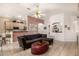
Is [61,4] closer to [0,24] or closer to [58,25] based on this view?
[58,25]

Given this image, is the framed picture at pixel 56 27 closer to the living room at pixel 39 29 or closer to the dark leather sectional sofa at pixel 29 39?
the living room at pixel 39 29

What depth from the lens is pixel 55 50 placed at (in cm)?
222

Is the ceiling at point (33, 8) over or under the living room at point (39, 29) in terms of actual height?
over

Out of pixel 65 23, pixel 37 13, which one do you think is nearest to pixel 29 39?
pixel 37 13

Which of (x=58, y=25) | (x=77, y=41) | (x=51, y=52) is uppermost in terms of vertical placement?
(x=58, y=25)

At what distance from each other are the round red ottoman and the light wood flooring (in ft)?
0.24

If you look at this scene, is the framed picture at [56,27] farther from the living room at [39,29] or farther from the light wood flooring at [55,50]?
the light wood flooring at [55,50]

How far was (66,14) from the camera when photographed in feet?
7.23

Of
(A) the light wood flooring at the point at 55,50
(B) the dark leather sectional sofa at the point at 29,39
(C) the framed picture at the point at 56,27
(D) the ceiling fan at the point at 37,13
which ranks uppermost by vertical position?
(D) the ceiling fan at the point at 37,13

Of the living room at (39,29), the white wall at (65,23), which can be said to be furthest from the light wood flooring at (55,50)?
the white wall at (65,23)

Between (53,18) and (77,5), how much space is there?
50 centimetres

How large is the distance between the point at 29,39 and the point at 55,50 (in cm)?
52

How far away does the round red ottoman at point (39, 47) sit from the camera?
2158 mm

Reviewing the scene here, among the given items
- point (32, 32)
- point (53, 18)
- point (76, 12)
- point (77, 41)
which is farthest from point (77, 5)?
point (32, 32)
